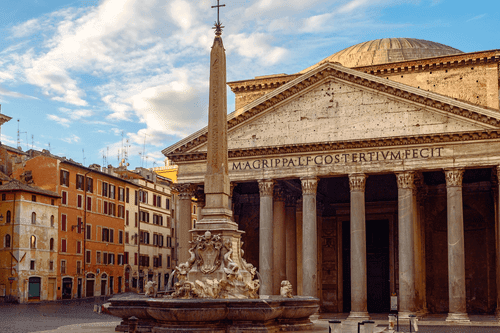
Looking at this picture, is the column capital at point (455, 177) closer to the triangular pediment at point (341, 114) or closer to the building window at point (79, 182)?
the triangular pediment at point (341, 114)

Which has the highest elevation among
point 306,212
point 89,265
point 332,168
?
point 332,168

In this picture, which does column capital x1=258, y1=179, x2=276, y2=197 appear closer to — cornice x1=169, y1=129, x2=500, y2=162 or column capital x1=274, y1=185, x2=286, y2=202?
cornice x1=169, y1=129, x2=500, y2=162

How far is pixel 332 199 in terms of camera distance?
38.0m

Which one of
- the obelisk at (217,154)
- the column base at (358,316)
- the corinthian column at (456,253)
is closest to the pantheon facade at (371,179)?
the corinthian column at (456,253)

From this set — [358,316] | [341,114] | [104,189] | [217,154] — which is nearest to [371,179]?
[341,114]

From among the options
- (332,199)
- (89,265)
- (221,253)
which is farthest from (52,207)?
(221,253)

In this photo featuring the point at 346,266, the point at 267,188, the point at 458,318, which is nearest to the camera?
the point at 458,318

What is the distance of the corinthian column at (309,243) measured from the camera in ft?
95.5

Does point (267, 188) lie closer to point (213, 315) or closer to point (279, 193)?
point (279, 193)

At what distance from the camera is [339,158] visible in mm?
29672

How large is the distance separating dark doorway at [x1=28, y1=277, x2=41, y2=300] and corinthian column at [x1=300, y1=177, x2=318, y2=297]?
2085 centimetres

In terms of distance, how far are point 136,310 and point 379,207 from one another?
25.8 metres

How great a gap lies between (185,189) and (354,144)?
8611mm

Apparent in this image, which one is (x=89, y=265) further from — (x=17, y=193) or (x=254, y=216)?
(x=254, y=216)
